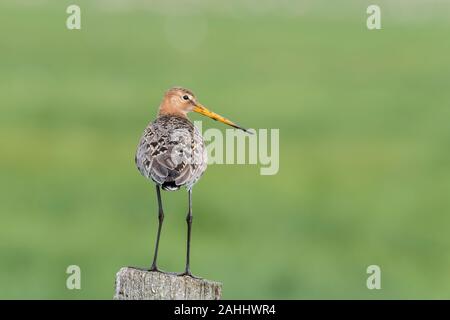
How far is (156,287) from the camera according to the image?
7949 millimetres

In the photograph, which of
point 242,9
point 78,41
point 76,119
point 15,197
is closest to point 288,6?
point 242,9

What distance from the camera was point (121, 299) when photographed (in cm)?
796

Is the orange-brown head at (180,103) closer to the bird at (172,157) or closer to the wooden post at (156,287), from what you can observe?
the bird at (172,157)

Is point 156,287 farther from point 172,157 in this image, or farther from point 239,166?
point 239,166

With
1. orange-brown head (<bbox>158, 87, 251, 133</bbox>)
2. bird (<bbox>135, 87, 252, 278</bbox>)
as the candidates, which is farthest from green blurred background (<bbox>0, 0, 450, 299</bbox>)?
bird (<bbox>135, 87, 252, 278</bbox>)

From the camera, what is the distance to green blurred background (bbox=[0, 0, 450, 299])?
51.4ft

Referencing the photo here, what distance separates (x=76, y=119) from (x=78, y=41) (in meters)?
8.30

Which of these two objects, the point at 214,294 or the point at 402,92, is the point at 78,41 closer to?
the point at 402,92

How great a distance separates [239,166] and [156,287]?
1304cm

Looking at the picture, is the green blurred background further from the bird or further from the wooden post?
the wooden post

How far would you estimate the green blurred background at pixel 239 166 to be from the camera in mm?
15680

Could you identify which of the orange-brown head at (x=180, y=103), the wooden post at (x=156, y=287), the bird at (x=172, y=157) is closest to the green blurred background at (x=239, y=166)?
the orange-brown head at (x=180, y=103)

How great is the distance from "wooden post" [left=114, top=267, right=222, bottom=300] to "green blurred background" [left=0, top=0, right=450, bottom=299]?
5.72 meters

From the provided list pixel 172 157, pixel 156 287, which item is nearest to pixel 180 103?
pixel 172 157
